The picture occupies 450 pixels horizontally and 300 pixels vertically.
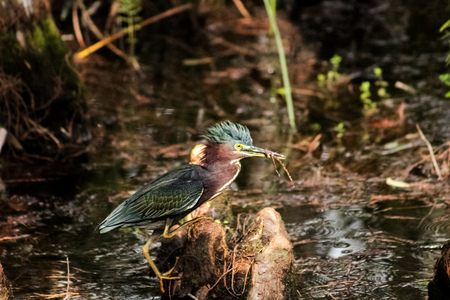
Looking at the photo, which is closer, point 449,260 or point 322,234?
point 449,260

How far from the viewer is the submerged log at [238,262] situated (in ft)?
14.5

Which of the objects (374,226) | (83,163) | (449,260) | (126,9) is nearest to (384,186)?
(374,226)

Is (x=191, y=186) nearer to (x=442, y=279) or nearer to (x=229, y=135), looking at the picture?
(x=229, y=135)

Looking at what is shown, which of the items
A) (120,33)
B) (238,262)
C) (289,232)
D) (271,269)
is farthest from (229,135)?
(120,33)

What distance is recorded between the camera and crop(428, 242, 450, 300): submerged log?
14.4 feet

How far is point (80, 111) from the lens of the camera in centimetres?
833

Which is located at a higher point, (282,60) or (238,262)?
(282,60)

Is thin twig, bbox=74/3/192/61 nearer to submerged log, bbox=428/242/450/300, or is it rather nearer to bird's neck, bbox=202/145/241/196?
bird's neck, bbox=202/145/241/196

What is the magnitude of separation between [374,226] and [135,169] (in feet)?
9.19

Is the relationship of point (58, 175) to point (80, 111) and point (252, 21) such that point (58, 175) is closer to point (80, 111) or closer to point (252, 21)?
point (80, 111)

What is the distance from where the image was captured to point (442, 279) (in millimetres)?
4484

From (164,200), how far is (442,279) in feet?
6.46

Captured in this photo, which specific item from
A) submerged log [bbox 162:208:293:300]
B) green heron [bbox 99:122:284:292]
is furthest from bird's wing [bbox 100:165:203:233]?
submerged log [bbox 162:208:293:300]

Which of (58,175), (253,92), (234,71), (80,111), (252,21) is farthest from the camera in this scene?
(252,21)
